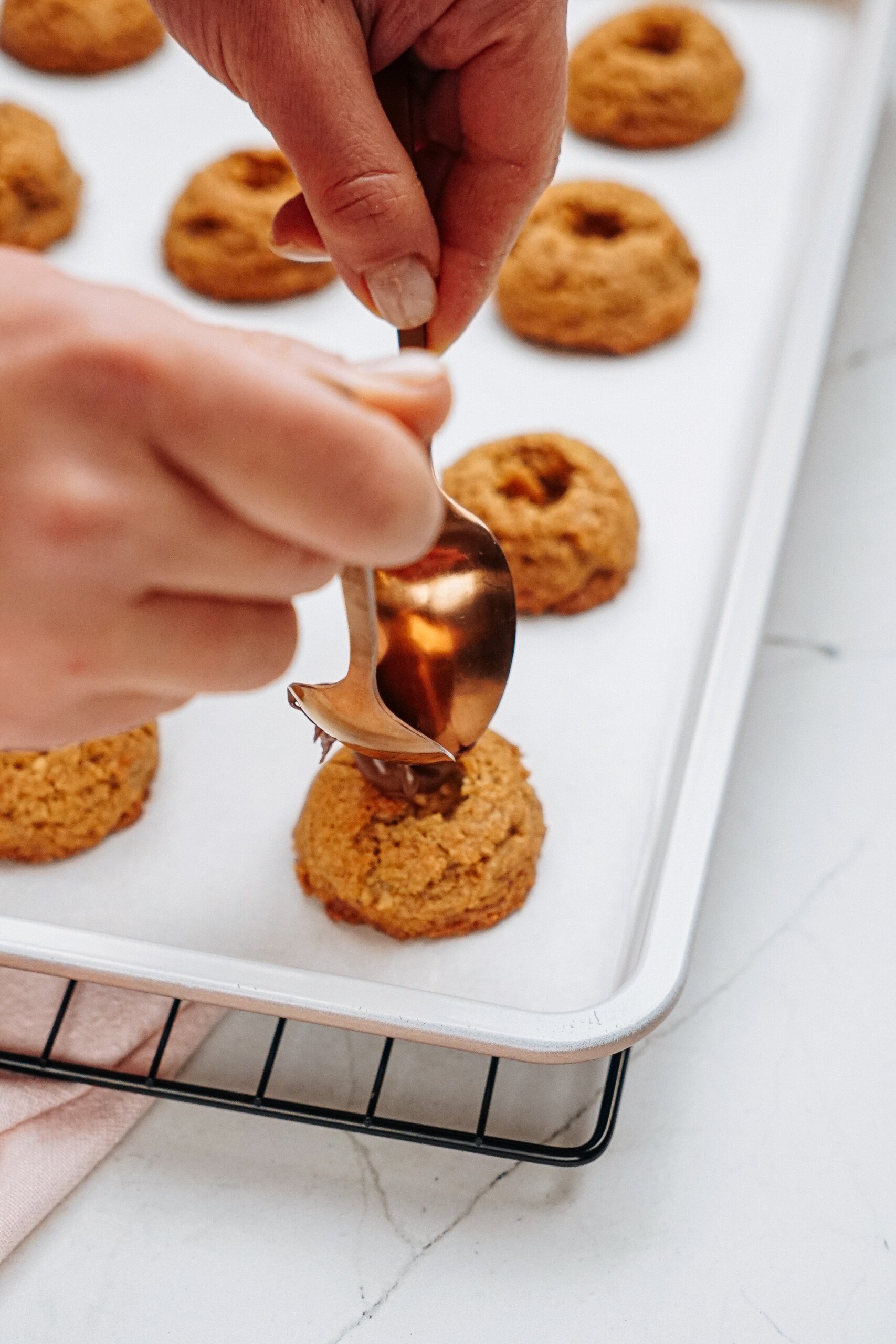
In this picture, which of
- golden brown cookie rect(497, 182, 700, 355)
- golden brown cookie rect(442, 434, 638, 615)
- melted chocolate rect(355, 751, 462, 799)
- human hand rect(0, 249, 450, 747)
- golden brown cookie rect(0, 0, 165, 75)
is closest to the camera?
human hand rect(0, 249, 450, 747)

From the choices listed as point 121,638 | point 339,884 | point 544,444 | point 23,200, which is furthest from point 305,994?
point 23,200

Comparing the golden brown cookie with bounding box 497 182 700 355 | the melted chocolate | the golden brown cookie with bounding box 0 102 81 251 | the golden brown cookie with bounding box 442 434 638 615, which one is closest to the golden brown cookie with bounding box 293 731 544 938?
the melted chocolate

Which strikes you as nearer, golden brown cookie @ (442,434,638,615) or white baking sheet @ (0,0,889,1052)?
white baking sheet @ (0,0,889,1052)

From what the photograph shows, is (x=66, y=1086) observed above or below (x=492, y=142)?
below

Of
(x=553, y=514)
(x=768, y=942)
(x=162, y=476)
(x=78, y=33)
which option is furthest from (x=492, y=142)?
(x=78, y=33)

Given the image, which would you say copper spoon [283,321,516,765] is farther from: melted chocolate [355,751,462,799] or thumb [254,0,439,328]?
thumb [254,0,439,328]

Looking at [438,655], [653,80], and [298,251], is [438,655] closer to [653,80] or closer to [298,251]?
[298,251]
